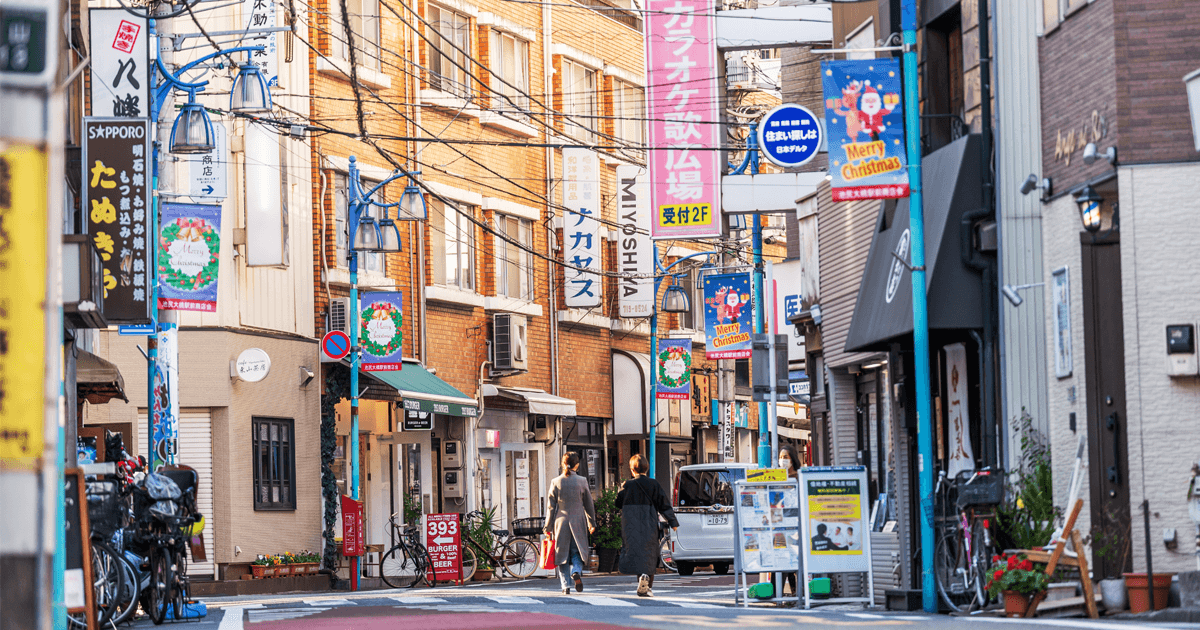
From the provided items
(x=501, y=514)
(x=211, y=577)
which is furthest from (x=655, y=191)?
(x=501, y=514)

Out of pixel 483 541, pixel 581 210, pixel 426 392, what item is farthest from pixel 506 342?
pixel 483 541

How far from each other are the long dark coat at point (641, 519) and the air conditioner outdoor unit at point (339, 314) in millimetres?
Answer: 9856

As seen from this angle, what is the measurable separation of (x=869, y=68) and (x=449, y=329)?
1949cm

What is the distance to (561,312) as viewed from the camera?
3984 cm

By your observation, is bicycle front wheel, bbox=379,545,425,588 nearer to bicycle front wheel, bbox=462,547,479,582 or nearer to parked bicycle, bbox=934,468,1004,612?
bicycle front wheel, bbox=462,547,479,582

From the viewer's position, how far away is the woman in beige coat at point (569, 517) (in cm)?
2219

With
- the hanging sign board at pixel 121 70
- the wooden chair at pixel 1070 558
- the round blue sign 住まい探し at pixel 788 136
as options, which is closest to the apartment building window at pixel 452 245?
the round blue sign 住まい探し at pixel 788 136

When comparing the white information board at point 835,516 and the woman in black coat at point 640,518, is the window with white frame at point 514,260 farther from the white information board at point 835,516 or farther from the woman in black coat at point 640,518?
the white information board at point 835,516

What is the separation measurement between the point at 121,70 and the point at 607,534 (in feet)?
61.8

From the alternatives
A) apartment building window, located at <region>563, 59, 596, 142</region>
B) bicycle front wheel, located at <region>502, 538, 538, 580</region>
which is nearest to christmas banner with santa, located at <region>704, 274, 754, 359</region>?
bicycle front wheel, located at <region>502, 538, 538, 580</region>

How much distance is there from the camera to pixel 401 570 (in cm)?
3052

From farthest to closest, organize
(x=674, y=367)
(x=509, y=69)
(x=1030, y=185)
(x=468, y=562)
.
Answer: (x=674, y=367), (x=509, y=69), (x=468, y=562), (x=1030, y=185)

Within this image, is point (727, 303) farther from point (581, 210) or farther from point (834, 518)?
point (834, 518)

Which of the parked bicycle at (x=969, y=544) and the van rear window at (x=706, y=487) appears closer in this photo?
the parked bicycle at (x=969, y=544)
